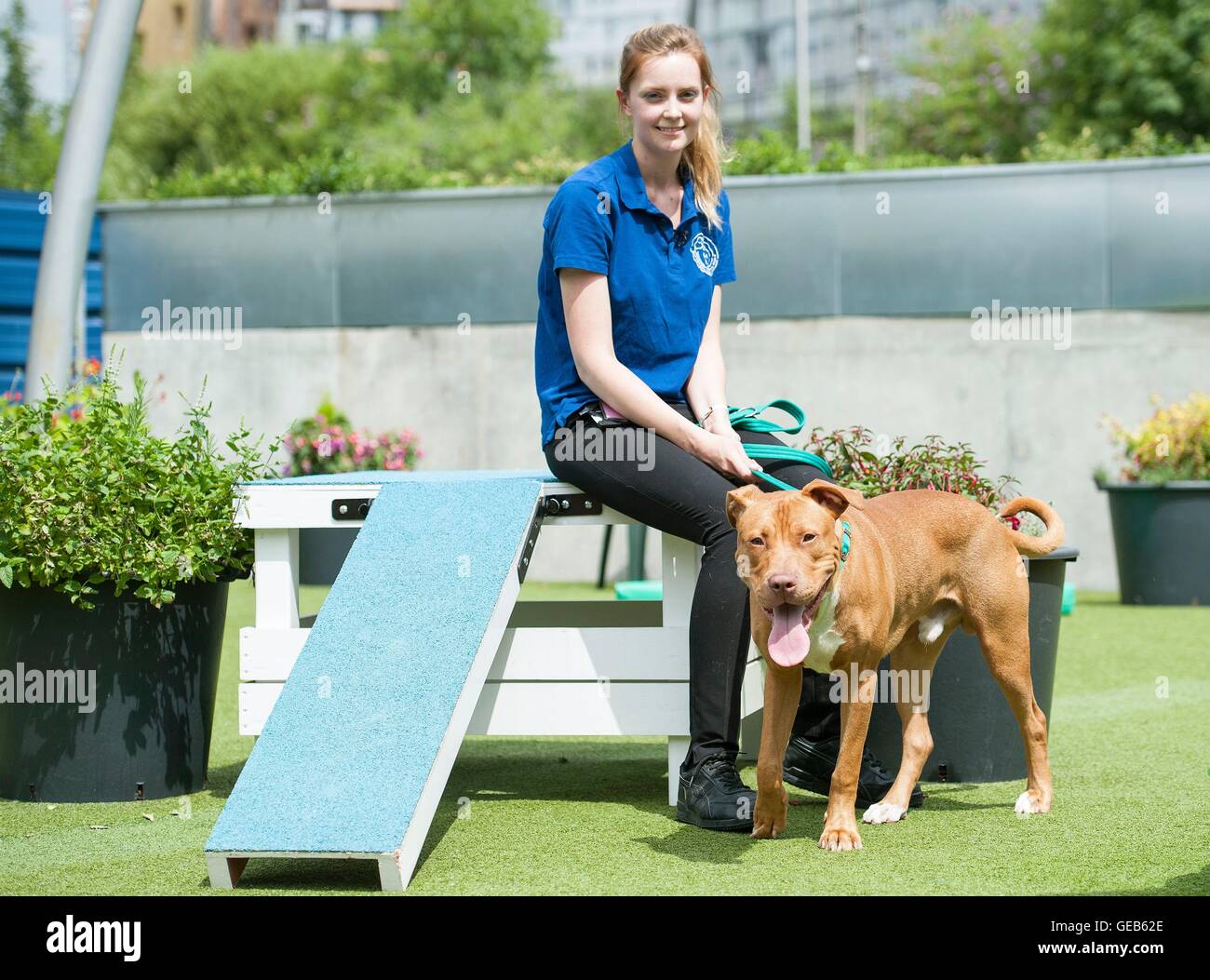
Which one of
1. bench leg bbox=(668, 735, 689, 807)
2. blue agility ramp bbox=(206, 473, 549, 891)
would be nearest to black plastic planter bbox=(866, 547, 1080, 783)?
bench leg bbox=(668, 735, 689, 807)

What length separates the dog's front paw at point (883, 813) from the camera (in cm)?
434

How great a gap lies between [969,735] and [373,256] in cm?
840

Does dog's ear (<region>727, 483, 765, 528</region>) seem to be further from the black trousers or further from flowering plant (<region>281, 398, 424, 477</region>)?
flowering plant (<region>281, 398, 424, 477</region>)

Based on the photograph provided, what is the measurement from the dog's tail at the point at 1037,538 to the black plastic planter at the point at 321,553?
640 centimetres

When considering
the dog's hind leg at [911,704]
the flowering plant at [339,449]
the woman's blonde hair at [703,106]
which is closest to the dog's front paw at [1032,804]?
the dog's hind leg at [911,704]

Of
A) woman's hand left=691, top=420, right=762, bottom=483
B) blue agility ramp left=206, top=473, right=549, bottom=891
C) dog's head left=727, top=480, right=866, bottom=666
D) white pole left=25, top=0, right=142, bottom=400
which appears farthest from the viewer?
white pole left=25, top=0, right=142, bottom=400

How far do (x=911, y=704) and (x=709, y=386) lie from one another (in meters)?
1.18

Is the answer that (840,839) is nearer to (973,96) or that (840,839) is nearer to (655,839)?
(655,839)

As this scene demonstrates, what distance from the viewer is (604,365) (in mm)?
4477

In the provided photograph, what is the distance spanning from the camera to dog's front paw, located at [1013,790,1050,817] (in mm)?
4391

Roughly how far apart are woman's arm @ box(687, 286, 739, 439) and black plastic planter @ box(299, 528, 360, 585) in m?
5.83

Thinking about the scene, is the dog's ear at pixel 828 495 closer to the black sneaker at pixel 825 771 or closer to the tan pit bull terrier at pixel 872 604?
the tan pit bull terrier at pixel 872 604

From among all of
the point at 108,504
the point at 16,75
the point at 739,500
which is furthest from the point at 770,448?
the point at 16,75

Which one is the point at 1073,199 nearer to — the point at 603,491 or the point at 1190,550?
the point at 1190,550
